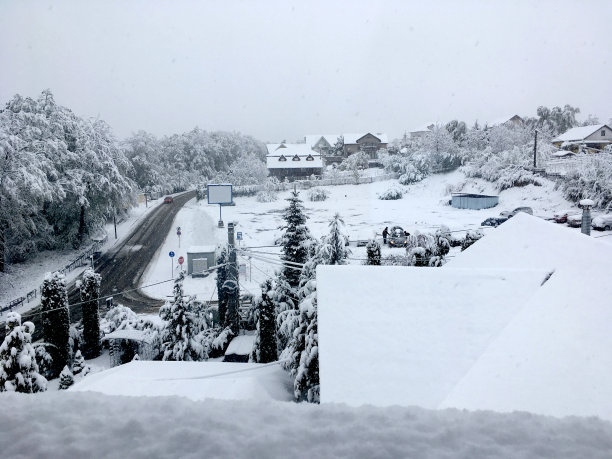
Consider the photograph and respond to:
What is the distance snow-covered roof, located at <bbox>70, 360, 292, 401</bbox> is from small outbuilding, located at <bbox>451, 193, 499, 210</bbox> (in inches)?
1265

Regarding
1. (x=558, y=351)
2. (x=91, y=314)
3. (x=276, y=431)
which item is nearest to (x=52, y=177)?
(x=91, y=314)

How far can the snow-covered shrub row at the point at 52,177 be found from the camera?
22031 mm

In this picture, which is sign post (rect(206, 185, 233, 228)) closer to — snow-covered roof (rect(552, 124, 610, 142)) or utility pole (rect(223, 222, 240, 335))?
utility pole (rect(223, 222, 240, 335))

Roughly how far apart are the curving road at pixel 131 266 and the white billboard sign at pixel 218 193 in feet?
15.1

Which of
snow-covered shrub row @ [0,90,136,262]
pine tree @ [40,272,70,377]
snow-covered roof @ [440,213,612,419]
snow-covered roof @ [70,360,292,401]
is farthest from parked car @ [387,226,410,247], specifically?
snow-covered shrub row @ [0,90,136,262]

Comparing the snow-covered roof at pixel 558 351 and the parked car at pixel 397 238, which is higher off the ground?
the snow-covered roof at pixel 558 351

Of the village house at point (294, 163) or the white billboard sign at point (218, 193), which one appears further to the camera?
the village house at point (294, 163)

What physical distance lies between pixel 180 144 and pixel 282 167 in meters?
16.1

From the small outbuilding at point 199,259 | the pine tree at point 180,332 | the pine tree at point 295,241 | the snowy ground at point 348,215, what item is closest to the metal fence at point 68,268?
the snowy ground at point 348,215

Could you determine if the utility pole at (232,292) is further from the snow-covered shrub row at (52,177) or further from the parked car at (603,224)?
the parked car at (603,224)

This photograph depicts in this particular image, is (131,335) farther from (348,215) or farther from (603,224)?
(348,215)

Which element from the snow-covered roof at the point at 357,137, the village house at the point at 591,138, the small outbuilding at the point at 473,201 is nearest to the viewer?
the small outbuilding at the point at 473,201

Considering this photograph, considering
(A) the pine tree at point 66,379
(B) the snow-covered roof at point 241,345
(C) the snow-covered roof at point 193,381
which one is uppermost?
(C) the snow-covered roof at point 193,381

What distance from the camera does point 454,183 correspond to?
46.3m
